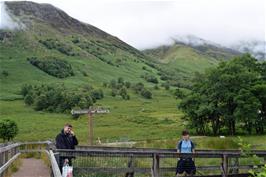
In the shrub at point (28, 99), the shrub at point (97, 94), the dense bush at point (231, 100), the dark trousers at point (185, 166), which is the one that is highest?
the shrub at point (97, 94)

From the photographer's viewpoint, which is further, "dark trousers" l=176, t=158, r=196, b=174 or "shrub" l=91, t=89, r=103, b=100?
"shrub" l=91, t=89, r=103, b=100

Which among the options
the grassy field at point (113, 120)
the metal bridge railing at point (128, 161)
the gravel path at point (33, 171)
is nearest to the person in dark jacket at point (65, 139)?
the metal bridge railing at point (128, 161)

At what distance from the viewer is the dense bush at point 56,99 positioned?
159 meters

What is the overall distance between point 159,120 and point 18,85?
271 ft

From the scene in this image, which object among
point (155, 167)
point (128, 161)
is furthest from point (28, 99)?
point (155, 167)

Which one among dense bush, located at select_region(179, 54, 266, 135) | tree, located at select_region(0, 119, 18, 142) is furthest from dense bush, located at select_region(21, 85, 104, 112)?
dense bush, located at select_region(179, 54, 266, 135)

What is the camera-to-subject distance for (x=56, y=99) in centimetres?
16488

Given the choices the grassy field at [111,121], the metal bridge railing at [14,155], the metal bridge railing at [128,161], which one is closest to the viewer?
the metal bridge railing at [14,155]

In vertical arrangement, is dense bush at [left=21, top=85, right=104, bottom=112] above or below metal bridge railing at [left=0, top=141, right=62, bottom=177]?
above

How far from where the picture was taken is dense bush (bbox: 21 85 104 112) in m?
159

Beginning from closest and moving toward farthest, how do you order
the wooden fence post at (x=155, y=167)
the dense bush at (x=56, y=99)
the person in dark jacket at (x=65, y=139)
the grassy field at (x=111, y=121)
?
1. the wooden fence post at (x=155, y=167)
2. the person in dark jacket at (x=65, y=139)
3. the grassy field at (x=111, y=121)
4. the dense bush at (x=56, y=99)

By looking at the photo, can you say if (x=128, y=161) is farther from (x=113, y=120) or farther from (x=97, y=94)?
(x=97, y=94)

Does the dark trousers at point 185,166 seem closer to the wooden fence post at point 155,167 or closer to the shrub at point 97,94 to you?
the wooden fence post at point 155,167

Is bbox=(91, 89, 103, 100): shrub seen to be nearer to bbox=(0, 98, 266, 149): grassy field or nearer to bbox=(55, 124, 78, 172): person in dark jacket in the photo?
bbox=(0, 98, 266, 149): grassy field
